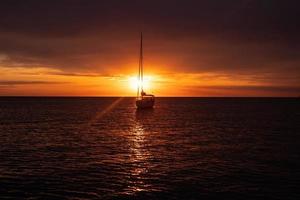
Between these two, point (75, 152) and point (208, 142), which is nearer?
point (75, 152)

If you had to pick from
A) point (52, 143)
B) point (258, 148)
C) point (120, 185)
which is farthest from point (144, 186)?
point (52, 143)

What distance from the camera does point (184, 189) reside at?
23.3 metres

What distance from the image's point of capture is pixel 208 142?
47.2 meters

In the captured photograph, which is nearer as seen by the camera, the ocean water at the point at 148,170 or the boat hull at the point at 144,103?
the ocean water at the point at 148,170

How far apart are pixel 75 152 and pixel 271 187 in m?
22.2

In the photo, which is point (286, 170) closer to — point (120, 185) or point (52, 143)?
point (120, 185)

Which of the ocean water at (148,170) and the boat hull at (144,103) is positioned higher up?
the boat hull at (144,103)

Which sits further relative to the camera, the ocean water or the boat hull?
the boat hull

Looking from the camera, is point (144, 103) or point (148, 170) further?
point (144, 103)

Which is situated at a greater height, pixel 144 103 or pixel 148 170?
pixel 144 103

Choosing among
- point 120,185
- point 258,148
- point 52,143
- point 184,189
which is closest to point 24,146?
point 52,143

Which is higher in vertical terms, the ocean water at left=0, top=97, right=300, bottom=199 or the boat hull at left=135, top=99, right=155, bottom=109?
the boat hull at left=135, top=99, right=155, bottom=109

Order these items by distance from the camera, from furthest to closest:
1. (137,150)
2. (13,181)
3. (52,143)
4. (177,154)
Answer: (52,143), (137,150), (177,154), (13,181)

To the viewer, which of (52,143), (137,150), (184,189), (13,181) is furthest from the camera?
(52,143)
